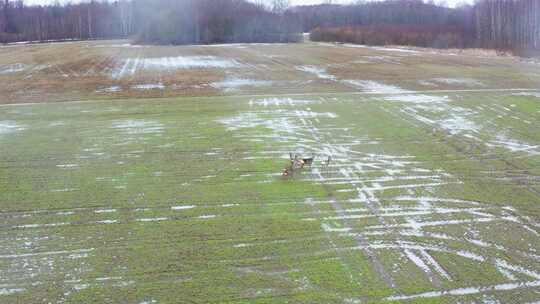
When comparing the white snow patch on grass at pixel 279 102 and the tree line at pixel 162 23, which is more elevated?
the tree line at pixel 162 23

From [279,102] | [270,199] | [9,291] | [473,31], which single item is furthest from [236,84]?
[473,31]

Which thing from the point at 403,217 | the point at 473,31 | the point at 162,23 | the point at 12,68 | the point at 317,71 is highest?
the point at 162,23

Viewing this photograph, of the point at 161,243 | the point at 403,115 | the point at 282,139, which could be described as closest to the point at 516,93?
the point at 403,115

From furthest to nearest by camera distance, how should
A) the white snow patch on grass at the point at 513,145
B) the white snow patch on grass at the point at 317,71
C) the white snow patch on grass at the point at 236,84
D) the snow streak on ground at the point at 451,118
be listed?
the white snow patch on grass at the point at 317,71 → the white snow patch on grass at the point at 236,84 → the snow streak on ground at the point at 451,118 → the white snow patch on grass at the point at 513,145

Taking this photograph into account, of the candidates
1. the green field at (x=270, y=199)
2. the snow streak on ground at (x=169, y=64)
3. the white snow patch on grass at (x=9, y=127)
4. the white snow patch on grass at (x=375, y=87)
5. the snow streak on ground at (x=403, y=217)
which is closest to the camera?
the green field at (x=270, y=199)

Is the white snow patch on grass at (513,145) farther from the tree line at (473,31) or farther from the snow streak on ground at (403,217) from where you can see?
the tree line at (473,31)

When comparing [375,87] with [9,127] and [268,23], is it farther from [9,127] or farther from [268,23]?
[268,23]

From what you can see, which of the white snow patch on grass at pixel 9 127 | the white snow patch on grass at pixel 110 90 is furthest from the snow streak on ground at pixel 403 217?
the white snow patch on grass at pixel 110 90
